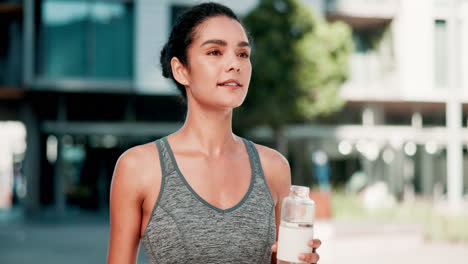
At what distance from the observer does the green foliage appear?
16.9 metres

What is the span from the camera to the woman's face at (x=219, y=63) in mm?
2191

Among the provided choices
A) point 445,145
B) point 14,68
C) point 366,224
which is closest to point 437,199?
point 445,145

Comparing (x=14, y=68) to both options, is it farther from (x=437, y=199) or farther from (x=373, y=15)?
(x=437, y=199)

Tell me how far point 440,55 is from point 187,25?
2386 cm

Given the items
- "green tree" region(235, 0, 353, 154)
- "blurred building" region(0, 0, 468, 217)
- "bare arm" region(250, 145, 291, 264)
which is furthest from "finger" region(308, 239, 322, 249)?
"blurred building" region(0, 0, 468, 217)

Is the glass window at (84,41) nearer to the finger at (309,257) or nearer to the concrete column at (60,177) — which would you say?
the concrete column at (60,177)

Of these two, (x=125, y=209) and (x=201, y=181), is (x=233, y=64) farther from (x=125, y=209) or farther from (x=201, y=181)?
(x=125, y=209)

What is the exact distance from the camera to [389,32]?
24703mm

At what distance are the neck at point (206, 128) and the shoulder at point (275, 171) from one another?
17cm

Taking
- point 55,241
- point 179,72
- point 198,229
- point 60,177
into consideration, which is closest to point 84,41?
point 60,177

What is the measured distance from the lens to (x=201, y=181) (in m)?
2.22

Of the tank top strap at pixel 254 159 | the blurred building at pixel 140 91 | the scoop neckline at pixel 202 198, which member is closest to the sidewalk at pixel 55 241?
the blurred building at pixel 140 91

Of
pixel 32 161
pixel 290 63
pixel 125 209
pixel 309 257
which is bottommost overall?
pixel 32 161

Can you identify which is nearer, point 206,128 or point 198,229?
point 198,229
